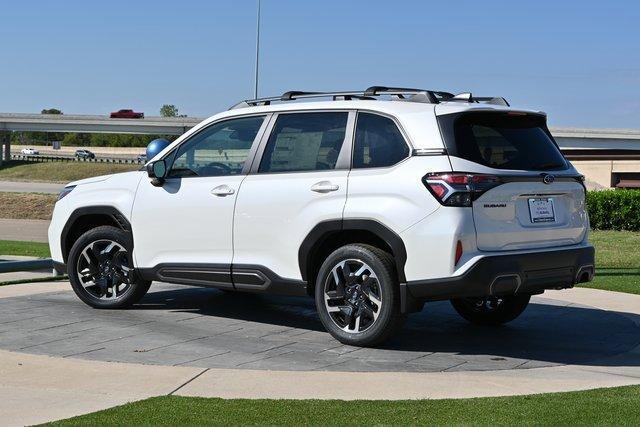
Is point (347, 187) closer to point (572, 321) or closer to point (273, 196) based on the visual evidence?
point (273, 196)

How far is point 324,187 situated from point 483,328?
2212 mm

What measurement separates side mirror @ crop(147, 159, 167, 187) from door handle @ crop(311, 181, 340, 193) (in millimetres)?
1634

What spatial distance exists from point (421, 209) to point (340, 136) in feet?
3.55

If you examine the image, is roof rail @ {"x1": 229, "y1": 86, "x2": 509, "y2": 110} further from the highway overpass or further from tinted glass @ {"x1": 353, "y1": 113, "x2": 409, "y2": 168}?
the highway overpass

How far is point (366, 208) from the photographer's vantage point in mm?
7223

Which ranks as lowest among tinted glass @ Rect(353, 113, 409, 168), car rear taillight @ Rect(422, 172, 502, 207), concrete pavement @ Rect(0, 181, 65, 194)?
concrete pavement @ Rect(0, 181, 65, 194)

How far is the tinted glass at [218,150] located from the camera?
8.24 meters

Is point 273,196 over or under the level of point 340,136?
under

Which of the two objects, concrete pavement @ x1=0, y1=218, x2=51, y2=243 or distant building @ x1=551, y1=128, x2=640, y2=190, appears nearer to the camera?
concrete pavement @ x1=0, y1=218, x2=51, y2=243

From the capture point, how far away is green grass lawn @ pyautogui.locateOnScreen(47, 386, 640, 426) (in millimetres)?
5188

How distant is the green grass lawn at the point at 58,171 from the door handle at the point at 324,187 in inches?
2525

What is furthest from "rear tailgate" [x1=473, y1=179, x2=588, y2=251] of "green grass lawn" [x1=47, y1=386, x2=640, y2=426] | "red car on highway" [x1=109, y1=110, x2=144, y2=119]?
"red car on highway" [x1=109, y1=110, x2=144, y2=119]

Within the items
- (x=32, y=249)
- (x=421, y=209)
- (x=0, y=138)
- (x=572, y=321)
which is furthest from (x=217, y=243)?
(x=0, y=138)

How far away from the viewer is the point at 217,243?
818cm
